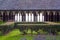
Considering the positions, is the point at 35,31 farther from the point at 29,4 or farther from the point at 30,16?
the point at 29,4

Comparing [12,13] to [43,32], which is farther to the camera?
[12,13]

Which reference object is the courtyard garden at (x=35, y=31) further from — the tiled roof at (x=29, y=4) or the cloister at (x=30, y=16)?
the tiled roof at (x=29, y=4)

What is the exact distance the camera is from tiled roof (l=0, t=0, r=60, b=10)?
2873 centimetres

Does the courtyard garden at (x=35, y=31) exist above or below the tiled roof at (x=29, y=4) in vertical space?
below

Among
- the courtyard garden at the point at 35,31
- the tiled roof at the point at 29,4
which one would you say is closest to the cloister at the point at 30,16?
the tiled roof at the point at 29,4

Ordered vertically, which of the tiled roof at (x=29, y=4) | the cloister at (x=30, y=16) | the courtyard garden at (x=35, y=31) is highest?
the tiled roof at (x=29, y=4)

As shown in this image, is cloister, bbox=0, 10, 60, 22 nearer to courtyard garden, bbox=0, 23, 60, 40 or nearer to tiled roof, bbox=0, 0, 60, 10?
tiled roof, bbox=0, 0, 60, 10

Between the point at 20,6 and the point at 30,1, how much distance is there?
1.42 meters

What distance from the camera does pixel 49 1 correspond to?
2953 centimetres

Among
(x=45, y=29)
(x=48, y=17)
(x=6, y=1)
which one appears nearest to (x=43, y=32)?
(x=45, y=29)

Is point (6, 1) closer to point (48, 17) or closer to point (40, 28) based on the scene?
point (48, 17)

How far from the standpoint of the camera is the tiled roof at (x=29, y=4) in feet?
94.3

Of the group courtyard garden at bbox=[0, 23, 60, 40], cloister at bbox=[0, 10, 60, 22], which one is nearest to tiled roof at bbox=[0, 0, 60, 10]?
cloister at bbox=[0, 10, 60, 22]

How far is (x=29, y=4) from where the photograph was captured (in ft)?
96.1
